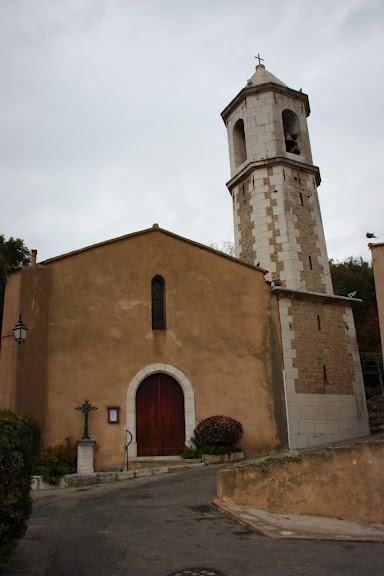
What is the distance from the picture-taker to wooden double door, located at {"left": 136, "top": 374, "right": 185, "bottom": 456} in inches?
560

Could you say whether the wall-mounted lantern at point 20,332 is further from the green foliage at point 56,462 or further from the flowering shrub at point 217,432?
the flowering shrub at point 217,432

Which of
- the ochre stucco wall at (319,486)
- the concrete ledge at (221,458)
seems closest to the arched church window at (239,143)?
the concrete ledge at (221,458)

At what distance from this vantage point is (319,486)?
30.3 ft

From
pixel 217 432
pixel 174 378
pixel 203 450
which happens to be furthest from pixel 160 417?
pixel 217 432

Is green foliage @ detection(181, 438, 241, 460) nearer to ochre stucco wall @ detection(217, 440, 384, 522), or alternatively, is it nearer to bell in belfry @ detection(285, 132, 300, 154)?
ochre stucco wall @ detection(217, 440, 384, 522)

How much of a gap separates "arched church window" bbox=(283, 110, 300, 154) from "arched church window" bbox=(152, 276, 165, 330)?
7.43 metres

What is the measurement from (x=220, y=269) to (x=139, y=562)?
36.2 ft

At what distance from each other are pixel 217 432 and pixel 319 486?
4.88m

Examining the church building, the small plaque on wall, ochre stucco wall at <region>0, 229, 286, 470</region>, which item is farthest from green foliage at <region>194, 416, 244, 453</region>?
the small plaque on wall

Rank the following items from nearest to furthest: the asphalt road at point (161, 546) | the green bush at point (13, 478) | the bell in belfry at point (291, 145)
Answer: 1. the green bush at point (13, 478)
2. the asphalt road at point (161, 546)
3. the bell in belfry at point (291, 145)

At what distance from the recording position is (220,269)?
1623 centimetres

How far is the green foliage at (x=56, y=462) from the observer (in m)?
12.3

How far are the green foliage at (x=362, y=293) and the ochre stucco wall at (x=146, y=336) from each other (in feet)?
38.6

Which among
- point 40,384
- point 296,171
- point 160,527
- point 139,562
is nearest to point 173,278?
point 40,384
